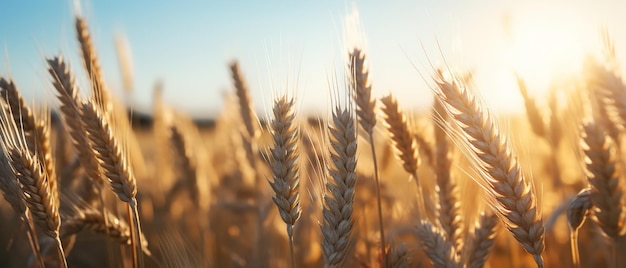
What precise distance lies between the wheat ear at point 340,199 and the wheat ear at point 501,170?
13.7 inches

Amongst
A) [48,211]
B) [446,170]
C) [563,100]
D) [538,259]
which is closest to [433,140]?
[446,170]

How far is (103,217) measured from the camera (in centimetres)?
217

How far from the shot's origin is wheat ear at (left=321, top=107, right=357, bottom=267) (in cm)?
164

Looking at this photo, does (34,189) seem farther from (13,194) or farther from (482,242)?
(482,242)

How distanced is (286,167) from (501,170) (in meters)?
0.67

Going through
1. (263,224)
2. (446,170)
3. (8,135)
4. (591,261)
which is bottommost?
(591,261)

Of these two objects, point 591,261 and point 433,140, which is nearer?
point 433,140

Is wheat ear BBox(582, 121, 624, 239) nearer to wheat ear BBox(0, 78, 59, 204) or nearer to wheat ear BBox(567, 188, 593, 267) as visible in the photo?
wheat ear BBox(567, 188, 593, 267)

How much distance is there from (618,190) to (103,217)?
1961mm

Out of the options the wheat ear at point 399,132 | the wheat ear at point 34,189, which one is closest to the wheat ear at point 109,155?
the wheat ear at point 34,189

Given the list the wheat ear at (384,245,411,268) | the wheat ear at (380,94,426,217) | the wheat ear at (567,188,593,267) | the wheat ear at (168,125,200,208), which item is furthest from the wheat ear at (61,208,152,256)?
the wheat ear at (567,188,593,267)

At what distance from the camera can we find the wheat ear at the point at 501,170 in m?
1.51

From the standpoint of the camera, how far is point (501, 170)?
1522 millimetres

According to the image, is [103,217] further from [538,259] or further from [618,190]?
[618,190]
